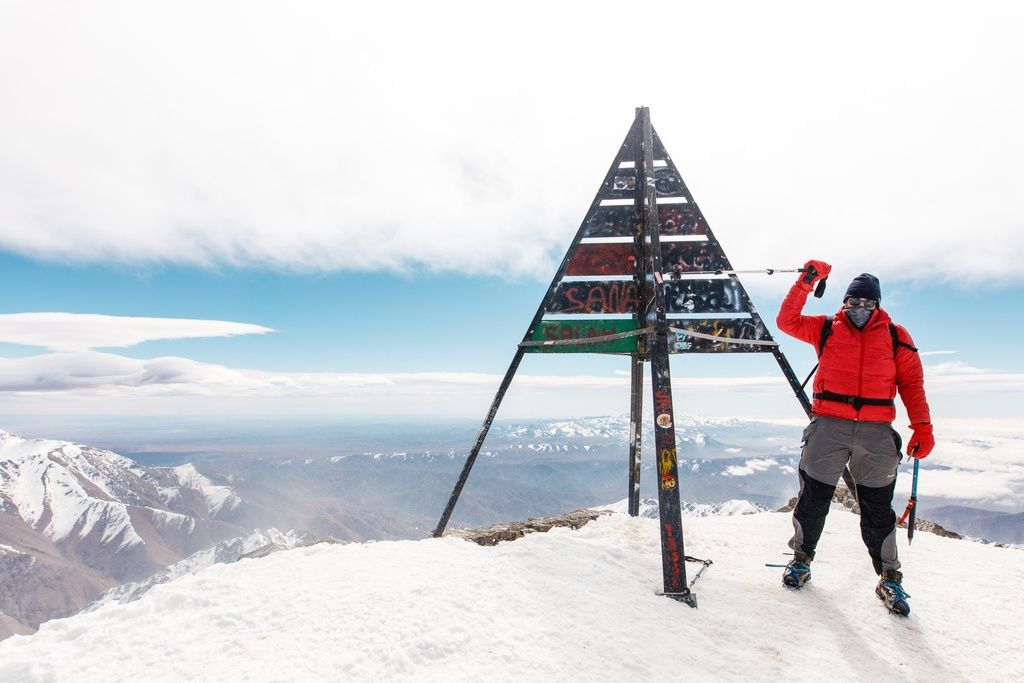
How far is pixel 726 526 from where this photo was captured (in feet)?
24.5

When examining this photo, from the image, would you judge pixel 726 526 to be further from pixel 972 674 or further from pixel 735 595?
pixel 972 674

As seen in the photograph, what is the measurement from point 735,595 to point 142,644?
5125mm

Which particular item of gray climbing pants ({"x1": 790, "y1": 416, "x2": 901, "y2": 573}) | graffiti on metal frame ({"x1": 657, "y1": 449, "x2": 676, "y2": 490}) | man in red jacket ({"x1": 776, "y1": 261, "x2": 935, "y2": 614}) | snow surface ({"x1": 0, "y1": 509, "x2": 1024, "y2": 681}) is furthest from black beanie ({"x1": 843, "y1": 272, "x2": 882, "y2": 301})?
snow surface ({"x1": 0, "y1": 509, "x2": 1024, "y2": 681})

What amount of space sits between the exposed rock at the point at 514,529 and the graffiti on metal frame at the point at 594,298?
3453mm

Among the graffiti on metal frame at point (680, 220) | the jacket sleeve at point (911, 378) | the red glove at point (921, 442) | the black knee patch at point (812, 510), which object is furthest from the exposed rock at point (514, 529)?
the graffiti on metal frame at point (680, 220)

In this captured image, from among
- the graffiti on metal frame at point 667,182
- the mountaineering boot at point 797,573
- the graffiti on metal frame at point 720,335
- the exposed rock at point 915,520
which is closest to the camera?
the mountaineering boot at point 797,573

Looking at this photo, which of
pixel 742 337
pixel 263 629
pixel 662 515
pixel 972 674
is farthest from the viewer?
pixel 742 337

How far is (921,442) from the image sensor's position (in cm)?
511

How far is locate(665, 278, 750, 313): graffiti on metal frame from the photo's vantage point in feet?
23.2

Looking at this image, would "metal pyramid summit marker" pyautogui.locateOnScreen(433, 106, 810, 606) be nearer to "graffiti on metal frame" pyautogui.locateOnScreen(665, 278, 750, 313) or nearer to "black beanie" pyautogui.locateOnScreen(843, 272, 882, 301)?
"graffiti on metal frame" pyautogui.locateOnScreen(665, 278, 750, 313)

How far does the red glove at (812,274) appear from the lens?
5.20 meters

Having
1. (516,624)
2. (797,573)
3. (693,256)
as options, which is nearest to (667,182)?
(693,256)

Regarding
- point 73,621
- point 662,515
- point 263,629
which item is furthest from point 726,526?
point 73,621

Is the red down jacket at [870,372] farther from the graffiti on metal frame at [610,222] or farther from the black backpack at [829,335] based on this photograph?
the graffiti on metal frame at [610,222]
